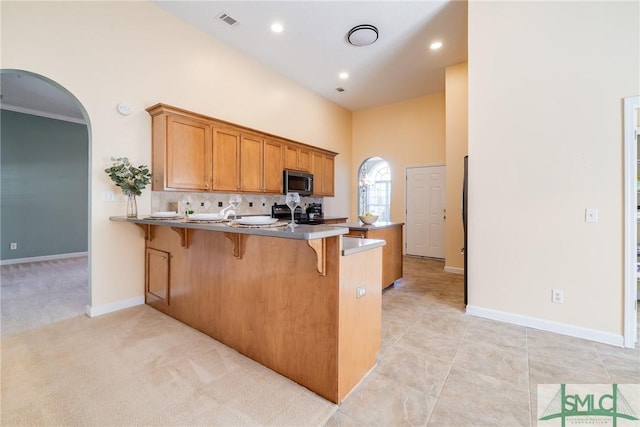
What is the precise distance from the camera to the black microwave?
4.87 meters

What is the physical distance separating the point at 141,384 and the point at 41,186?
239 inches

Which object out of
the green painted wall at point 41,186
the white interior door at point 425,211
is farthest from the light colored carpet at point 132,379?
the white interior door at point 425,211

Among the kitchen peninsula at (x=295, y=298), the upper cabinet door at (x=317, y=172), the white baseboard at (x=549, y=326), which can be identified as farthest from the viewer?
the upper cabinet door at (x=317, y=172)

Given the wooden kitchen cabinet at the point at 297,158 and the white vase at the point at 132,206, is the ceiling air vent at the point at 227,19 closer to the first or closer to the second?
the wooden kitchen cabinet at the point at 297,158

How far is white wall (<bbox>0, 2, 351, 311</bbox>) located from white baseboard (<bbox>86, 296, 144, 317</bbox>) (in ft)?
0.11

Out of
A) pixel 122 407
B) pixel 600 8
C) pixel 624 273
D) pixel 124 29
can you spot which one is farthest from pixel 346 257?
pixel 124 29

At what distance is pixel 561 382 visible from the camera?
1.76 meters

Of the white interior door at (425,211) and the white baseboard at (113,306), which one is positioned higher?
the white interior door at (425,211)

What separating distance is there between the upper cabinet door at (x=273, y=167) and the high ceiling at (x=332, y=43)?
148cm

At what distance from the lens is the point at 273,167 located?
4652mm

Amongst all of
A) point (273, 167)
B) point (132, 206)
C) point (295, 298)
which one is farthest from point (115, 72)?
point (295, 298)

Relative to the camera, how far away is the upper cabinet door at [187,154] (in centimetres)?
319

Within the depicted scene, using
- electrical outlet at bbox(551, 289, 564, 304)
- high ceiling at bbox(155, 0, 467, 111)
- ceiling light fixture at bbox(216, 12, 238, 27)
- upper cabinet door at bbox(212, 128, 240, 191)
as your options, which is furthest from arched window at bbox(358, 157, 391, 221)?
electrical outlet at bbox(551, 289, 564, 304)

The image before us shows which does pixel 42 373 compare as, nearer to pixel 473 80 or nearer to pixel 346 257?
pixel 346 257
